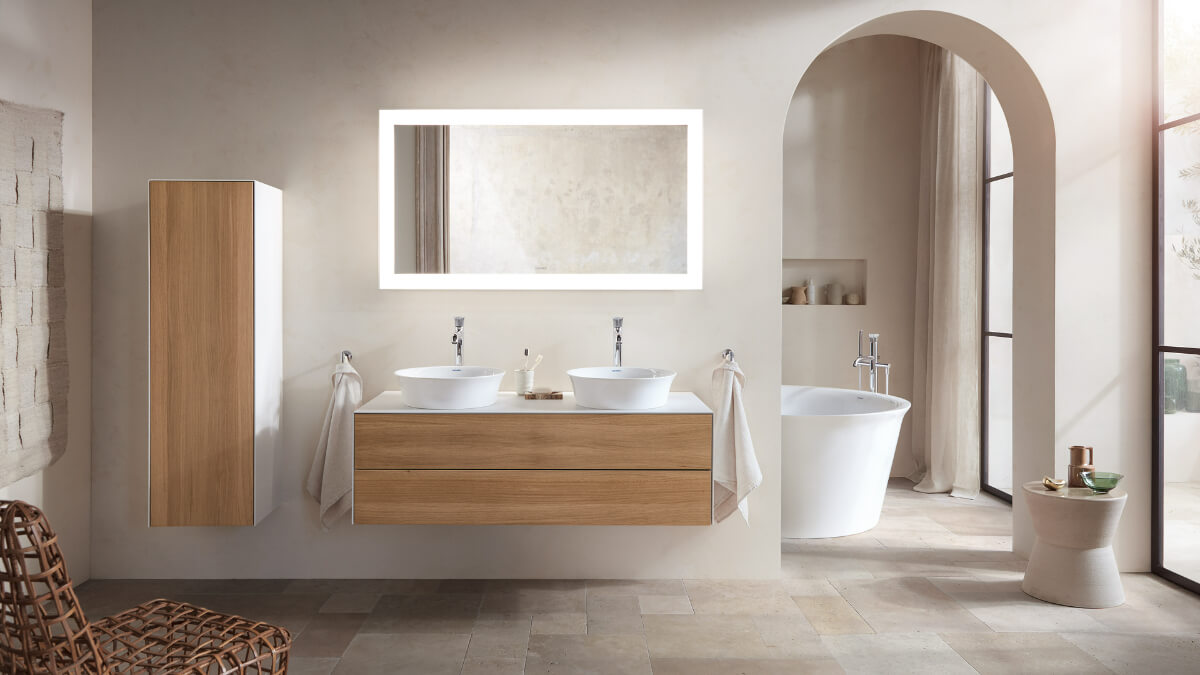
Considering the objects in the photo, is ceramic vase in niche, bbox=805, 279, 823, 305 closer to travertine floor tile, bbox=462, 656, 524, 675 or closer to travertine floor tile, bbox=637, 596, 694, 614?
travertine floor tile, bbox=637, 596, 694, 614

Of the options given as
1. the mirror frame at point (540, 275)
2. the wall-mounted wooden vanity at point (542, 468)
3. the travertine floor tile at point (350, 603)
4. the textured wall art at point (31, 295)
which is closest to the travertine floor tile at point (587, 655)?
the wall-mounted wooden vanity at point (542, 468)

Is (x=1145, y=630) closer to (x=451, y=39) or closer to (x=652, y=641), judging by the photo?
(x=652, y=641)

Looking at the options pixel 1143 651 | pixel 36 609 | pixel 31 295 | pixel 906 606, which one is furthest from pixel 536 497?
pixel 1143 651

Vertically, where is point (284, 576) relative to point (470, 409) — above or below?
below

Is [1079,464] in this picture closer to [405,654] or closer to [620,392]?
[620,392]

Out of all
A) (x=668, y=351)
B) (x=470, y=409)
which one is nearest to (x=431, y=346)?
(x=470, y=409)

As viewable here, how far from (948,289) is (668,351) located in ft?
7.08

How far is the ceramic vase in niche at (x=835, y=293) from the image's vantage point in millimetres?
4918

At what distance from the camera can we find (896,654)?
2.49 meters

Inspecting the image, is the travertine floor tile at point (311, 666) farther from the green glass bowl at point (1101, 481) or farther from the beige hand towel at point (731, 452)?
the green glass bowl at point (1101, 481)

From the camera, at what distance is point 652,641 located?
8.52 feet

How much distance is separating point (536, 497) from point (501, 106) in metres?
1.50

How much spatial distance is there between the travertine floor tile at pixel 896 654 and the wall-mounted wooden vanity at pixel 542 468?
60cm

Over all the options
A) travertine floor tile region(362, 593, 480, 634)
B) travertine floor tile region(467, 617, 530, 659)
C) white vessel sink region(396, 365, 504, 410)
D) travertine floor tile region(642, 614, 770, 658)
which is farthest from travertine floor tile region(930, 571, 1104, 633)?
white vessel sink region(396, 365, 504, 410)
